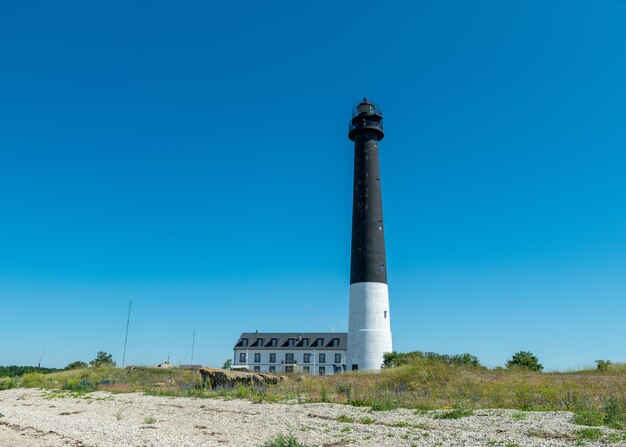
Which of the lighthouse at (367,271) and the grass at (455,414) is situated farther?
the lighthouse at (367,271)

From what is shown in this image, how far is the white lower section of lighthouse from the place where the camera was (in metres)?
32.7

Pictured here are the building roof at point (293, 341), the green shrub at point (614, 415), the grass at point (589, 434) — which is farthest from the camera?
the building roof at point (293, 341)

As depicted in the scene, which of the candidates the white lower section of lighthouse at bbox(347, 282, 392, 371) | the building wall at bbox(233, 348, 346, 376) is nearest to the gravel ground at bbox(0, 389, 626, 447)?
the white lower section of lighthouse at bbox(347, 282, 392, 371)

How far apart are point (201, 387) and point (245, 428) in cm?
1201

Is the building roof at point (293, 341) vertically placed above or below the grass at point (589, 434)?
above

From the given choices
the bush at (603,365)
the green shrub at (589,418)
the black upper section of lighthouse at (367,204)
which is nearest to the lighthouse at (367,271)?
the black upper section of lighthouse at (367,204)

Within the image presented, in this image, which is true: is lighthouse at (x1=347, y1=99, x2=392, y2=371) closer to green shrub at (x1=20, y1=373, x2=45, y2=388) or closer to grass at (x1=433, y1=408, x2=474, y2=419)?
grass at (x1=433, y1=408, x2=474, y2=419)

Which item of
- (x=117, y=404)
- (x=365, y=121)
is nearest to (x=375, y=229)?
(x=365, y=121)

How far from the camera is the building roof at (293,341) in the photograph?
77250mm

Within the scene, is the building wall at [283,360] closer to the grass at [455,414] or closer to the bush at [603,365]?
the bush at [603,365]

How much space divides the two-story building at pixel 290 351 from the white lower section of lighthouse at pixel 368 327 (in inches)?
1689

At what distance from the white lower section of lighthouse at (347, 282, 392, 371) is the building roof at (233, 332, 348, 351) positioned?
44.0 metres

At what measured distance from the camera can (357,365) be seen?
3284 centimetres

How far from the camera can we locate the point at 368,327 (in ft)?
108
